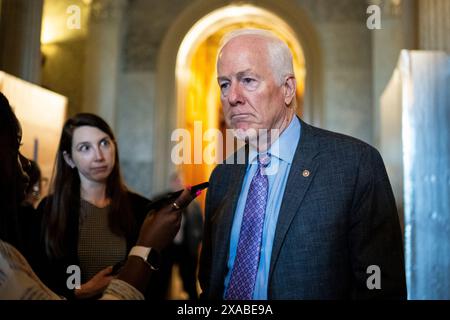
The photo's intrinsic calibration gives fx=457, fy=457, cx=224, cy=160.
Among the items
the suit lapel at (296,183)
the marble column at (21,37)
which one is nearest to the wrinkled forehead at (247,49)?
the suit lapel at (296,183)

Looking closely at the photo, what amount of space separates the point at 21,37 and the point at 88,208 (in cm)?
138

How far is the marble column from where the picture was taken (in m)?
2.81

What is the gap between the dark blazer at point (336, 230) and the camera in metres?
1.54

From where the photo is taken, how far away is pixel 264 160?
174 cm

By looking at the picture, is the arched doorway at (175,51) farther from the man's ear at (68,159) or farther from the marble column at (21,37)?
the man's ear at (68,159)

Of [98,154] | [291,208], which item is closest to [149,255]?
[291,208]

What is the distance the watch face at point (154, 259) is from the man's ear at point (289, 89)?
77 centimetres

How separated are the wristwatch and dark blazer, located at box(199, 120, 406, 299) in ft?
1.28

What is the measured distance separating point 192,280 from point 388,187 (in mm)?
3839

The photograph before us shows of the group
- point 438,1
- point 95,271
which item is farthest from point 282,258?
point 438,1

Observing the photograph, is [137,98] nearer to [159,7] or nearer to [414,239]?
[159,7]

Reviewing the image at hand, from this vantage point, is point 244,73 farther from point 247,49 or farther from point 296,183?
point 296,183

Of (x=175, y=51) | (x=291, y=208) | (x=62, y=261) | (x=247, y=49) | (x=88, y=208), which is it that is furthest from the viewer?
(x=175, y=51)

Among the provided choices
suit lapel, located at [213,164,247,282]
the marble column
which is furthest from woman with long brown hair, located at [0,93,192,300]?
the marble column
